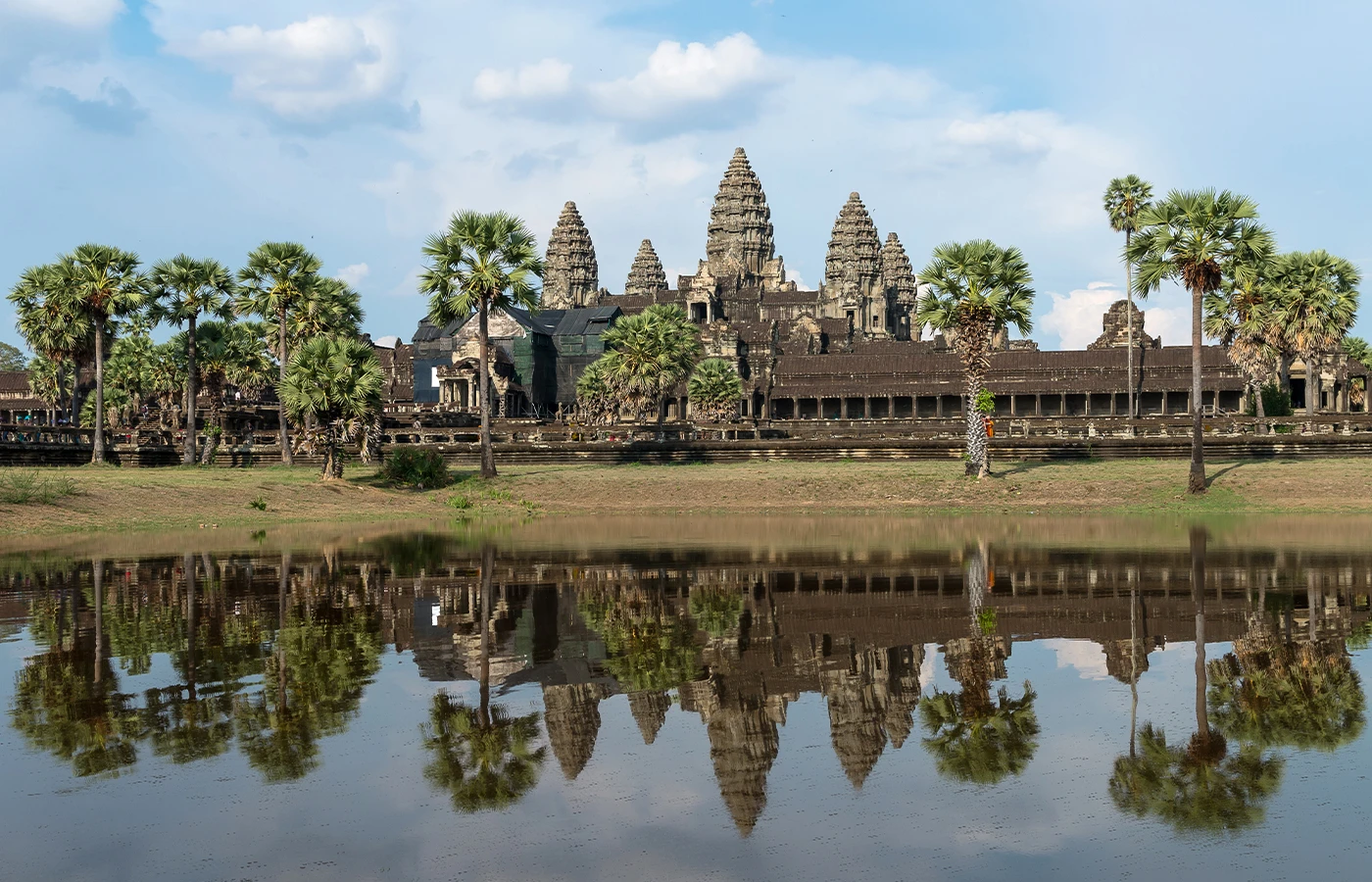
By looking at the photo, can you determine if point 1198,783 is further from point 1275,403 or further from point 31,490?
point 1275,403

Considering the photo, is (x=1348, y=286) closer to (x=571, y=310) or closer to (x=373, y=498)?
(x=373, y=498)

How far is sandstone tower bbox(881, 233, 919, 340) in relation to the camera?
554 feet

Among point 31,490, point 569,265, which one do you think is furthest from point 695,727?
point 569,265

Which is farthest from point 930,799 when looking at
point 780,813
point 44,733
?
point 44,733

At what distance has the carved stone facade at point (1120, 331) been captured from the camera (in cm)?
9794

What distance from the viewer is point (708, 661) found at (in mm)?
14938

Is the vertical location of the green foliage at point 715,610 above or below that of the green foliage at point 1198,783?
below

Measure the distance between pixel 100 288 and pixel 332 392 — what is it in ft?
48.8

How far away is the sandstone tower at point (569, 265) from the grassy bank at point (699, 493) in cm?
11426

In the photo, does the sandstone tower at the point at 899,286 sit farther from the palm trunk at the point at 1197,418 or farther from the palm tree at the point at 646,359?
the palm trunk at the point at 1197,418

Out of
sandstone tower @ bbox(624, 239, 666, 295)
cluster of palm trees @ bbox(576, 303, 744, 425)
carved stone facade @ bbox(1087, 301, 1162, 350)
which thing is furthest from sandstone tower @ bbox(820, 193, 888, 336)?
cluster of palm trees @ bbox(576, 303, 744, 425)

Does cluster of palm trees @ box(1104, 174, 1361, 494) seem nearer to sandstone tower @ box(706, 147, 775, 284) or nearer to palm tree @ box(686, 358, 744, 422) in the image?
palm tree @ box(686, 358, 744, 422)

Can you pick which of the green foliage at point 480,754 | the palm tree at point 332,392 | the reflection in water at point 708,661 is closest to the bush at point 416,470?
the palm tree at point 332,392

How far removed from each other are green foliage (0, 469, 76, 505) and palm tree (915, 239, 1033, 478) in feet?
96.7
